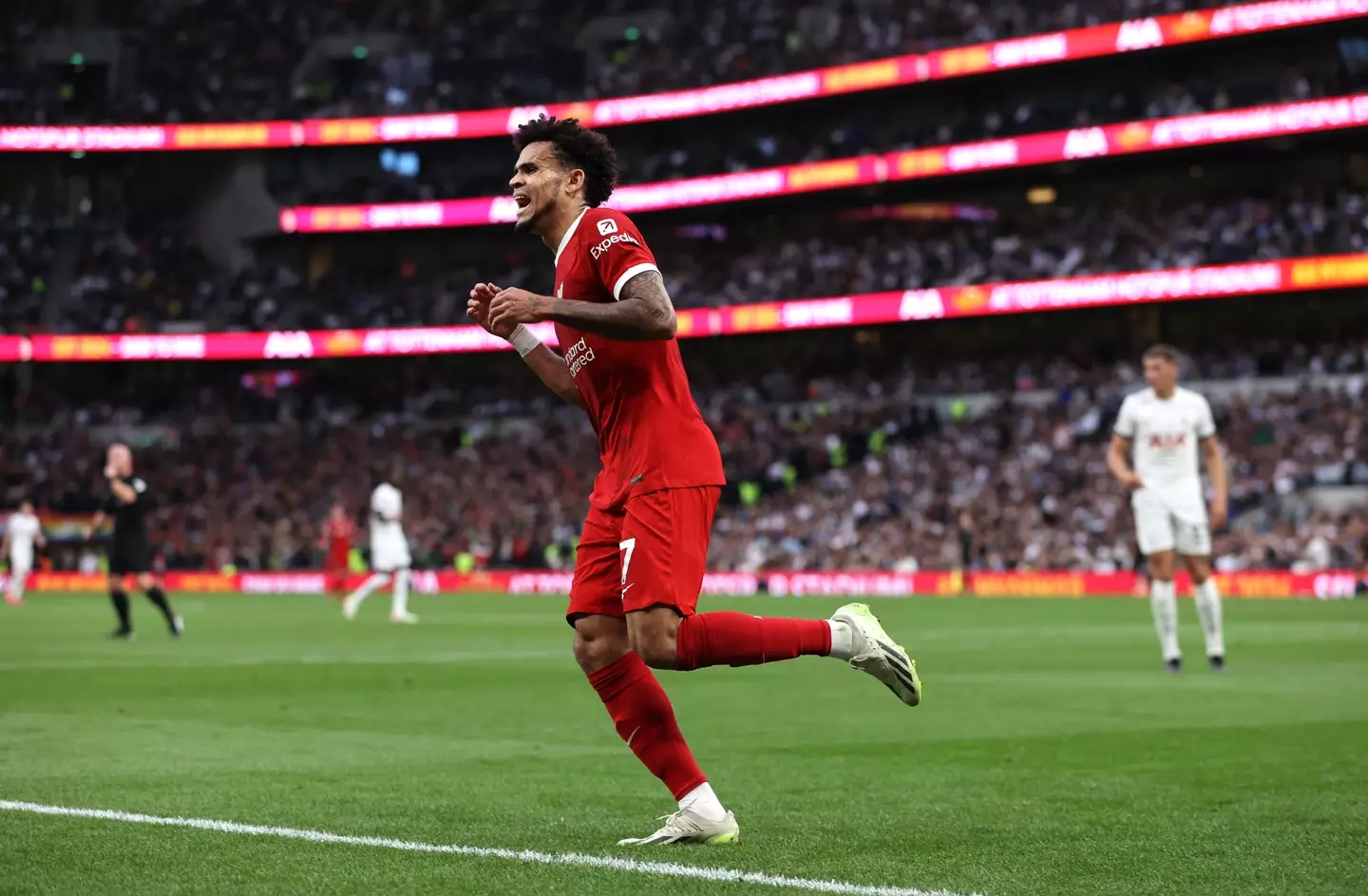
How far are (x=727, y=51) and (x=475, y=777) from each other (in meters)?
48.1

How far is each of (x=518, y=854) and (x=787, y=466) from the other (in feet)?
136

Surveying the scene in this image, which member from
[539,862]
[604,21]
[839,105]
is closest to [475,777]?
[539,862]

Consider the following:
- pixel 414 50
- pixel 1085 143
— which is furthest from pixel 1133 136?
pixel 414 50

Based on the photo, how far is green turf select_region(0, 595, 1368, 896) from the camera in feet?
18.5

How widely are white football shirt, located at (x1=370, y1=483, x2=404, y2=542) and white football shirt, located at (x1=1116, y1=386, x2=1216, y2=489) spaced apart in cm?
1388

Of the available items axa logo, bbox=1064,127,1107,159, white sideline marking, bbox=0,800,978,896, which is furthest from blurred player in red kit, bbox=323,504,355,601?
white sideline marking, bbox=0,800,978,896

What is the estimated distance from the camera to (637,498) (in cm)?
606

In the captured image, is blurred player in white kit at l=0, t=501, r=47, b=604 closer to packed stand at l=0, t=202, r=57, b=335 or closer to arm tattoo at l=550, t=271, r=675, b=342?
packed stand at l=0, t=202, r=57, b=335

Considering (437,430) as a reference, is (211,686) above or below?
below

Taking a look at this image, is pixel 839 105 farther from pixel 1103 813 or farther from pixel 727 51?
pixel 1103 813

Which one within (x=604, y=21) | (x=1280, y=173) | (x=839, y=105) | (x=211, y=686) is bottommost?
(x=211, y=686)

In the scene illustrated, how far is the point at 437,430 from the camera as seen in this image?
5575cm

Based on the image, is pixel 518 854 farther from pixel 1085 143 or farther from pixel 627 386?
pixel 1085 143

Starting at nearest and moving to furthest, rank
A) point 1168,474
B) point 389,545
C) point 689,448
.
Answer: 1. point 689,448
2. point 1168,474
3. point 389,545
